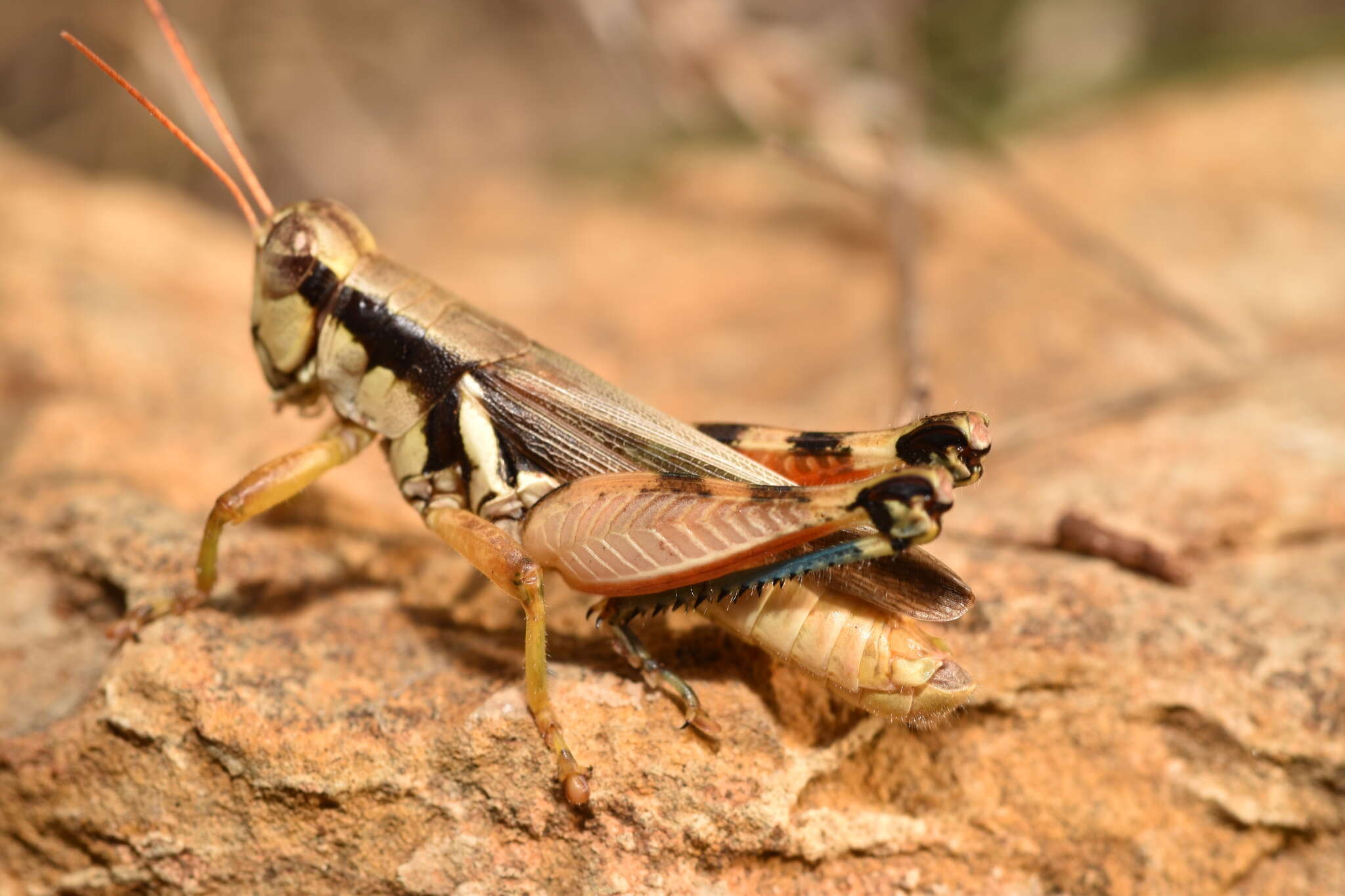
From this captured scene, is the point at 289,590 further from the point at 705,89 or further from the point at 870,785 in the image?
the point at 705,89

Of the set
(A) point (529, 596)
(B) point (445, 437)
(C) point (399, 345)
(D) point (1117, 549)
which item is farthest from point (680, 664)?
(D) point (1117, 549)

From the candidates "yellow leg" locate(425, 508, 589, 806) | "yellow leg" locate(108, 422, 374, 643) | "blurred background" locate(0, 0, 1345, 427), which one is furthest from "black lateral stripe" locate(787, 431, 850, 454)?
"blurred background" locate(0, 0, 1345, 427)

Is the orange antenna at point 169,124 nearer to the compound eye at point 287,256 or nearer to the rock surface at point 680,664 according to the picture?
the compound eye at point 287,256

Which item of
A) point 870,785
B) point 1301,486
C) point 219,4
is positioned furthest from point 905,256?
point 219,4

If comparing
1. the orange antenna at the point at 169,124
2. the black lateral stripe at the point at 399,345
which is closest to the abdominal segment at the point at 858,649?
the black lateral stripe at the point at 399,345

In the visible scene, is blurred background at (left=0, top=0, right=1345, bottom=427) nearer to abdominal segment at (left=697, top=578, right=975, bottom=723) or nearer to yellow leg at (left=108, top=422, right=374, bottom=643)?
abdominal segment at (left=697, top=578, right=975, bottom=723)

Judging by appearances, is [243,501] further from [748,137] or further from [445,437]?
[748,137]
